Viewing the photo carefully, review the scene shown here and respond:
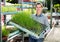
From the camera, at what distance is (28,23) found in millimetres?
3316

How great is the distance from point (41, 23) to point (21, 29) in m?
0.29

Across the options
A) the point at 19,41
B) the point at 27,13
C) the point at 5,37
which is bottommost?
the point at 19,41

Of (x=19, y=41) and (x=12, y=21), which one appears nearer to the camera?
(x=12, y=21)

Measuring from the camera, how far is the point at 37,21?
3271 mm

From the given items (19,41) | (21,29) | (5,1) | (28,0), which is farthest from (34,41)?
(28,0)

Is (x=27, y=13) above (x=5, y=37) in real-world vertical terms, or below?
above

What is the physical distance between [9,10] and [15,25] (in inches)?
33.1

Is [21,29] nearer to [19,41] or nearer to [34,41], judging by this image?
[34,41]

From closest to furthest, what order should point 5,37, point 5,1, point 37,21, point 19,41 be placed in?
point 5,37 → point 37,21 → point 19,41 → point 5,1

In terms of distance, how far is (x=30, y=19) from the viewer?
3320 millimetres

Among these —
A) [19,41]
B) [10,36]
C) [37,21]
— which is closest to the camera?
[10,36]

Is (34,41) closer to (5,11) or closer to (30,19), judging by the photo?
(30,19)

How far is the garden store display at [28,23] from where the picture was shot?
3.26 m

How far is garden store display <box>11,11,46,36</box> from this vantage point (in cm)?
326
